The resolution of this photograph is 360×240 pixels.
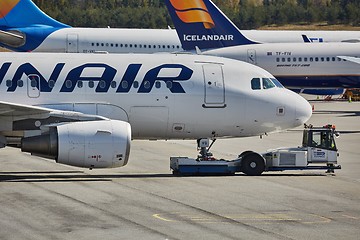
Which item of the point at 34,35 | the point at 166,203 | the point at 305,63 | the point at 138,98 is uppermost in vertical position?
the point at 34,35

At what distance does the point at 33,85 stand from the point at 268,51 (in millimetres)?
29155

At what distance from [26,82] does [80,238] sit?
9891 mm

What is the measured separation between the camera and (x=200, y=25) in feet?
182

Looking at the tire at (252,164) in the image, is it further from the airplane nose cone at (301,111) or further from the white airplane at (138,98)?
the airplane nose cone at (301,111)

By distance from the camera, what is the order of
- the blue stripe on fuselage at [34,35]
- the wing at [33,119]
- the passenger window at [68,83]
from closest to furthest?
the wing at [33,119] → the passenger window at [68,83] → the blue stripe on fuselage at [34,35]

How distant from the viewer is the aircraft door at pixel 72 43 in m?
61.3

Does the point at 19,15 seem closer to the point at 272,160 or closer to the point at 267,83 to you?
the point at 267,83

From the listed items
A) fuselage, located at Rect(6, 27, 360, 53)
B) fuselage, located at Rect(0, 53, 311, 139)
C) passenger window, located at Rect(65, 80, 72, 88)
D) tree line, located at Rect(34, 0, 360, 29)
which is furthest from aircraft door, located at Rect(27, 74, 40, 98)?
tree line, located at Rect(34, 0, 360, 29)

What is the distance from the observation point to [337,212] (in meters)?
23.0

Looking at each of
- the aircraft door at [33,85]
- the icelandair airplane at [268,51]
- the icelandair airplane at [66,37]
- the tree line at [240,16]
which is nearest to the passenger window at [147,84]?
the aircraft door at [33,85]

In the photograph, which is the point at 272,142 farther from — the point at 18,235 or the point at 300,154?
the point at 18,235

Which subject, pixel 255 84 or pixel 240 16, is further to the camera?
pixel 240 16

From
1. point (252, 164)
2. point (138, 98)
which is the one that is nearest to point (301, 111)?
point (252, 164)

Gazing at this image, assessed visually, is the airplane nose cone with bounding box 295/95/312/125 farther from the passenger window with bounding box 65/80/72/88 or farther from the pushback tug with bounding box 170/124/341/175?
the passenger window with bounding box 65/80/72/88
